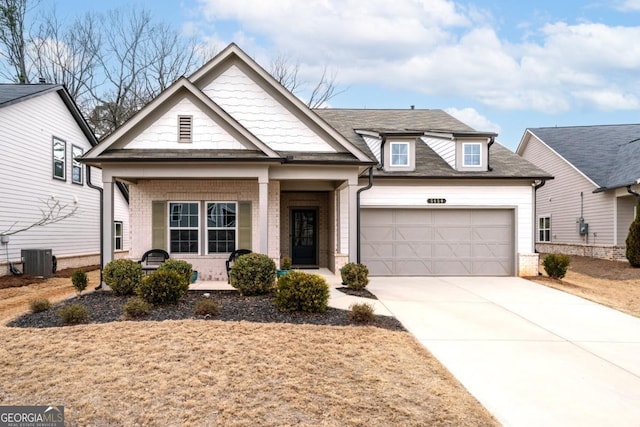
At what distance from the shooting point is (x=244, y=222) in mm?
13438

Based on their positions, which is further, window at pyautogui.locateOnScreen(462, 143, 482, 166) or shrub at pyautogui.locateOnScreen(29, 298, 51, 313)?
window at pyautogui.locateOnScreen(462, 143, 482, 166)

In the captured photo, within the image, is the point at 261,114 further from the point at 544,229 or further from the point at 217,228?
the point at 544,229

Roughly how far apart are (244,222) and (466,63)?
783 inches

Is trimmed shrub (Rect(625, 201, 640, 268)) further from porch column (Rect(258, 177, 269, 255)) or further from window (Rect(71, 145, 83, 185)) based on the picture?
window (Rect(71, 145, 83, 185))

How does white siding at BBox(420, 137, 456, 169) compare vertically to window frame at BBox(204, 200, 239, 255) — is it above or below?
above

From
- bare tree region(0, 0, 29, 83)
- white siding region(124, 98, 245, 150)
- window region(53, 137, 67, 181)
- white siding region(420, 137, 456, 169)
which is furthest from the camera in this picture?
bare tree region(0, 0, 29, 83)

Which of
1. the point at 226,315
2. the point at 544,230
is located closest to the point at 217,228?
the point at 226,315

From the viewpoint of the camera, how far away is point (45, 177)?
16.7 metres

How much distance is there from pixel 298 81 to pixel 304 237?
55.0 ft

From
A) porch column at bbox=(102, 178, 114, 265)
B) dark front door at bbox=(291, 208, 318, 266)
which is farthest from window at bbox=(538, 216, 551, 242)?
porch column at bbox=(102, 178, 114, 265)

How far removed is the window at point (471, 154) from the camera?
15.5 meters

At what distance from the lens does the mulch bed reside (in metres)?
8.09

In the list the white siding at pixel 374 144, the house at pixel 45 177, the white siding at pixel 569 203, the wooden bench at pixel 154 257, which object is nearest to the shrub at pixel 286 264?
the wooden bench at pixel 154 257

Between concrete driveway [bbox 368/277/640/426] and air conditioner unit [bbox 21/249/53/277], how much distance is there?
11.2 metres
